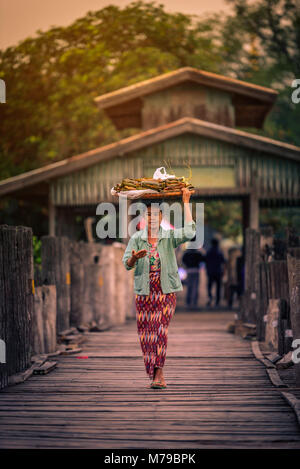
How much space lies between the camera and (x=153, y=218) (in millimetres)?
7785

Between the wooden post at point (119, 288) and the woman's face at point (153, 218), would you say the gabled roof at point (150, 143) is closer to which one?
the wooden post at point (119, 288)

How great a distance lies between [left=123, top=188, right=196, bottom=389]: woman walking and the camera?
7.62 m

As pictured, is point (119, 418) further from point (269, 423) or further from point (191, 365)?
point (191, 365)

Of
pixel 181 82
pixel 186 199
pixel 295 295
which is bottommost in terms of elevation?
pixel 295 295

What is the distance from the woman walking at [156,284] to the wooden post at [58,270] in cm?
406

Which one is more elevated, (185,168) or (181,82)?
(181,82)

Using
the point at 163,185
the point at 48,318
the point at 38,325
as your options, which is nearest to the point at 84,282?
the point at 48,318

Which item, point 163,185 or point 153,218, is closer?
point 163,185

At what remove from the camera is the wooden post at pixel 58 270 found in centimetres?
1155

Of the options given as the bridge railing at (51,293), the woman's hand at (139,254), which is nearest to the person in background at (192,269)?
the bridge railing at (51,293)

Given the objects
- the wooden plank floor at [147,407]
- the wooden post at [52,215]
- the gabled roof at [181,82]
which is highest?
the gabled roof at [181,82]

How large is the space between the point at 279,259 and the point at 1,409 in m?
6.51

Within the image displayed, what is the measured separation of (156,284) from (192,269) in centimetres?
1320

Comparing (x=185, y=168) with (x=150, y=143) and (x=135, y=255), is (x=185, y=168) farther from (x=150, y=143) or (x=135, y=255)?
(x=135, y=255)
